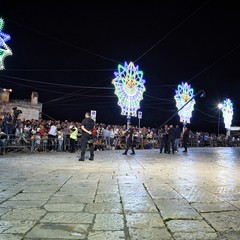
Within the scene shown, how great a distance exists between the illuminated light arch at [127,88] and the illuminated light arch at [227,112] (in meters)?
19.7

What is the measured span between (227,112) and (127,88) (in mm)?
22667

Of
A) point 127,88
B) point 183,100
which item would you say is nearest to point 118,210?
point 127,88

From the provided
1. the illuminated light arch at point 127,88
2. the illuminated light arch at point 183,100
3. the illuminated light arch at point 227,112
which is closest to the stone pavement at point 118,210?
the illuminated light arch at point 127,88

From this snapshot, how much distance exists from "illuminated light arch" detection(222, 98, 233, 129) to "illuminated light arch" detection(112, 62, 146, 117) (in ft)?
64.5

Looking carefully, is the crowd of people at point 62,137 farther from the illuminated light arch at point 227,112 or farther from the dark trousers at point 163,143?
the illuminated light arch at point 227,112

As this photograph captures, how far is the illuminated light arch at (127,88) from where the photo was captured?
77.5 ft

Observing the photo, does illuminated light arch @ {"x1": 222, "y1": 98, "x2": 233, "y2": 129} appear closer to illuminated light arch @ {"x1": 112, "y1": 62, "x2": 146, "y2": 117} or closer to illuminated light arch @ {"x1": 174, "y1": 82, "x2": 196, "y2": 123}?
illuminated light arch @ {"x1": 174, "y1": 82, "x2": 196, "y2": 123}

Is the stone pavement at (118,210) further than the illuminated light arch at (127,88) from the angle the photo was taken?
No

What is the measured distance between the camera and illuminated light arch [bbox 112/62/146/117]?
77.5 feet

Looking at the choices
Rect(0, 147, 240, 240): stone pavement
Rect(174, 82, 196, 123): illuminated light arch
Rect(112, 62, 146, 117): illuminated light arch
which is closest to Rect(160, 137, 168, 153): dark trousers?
Rect(112, 62, 146, 117): illuminated light arch

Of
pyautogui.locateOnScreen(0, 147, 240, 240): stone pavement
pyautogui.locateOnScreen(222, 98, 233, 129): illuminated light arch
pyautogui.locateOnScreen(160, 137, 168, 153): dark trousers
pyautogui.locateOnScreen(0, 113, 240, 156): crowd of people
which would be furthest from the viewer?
pyautogui.locateOnScreen(222, 98, 233, 129): illuminated light arch

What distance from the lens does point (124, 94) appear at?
23922 millimetres

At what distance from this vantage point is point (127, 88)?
24031mm

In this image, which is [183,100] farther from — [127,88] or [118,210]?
[118,210]
